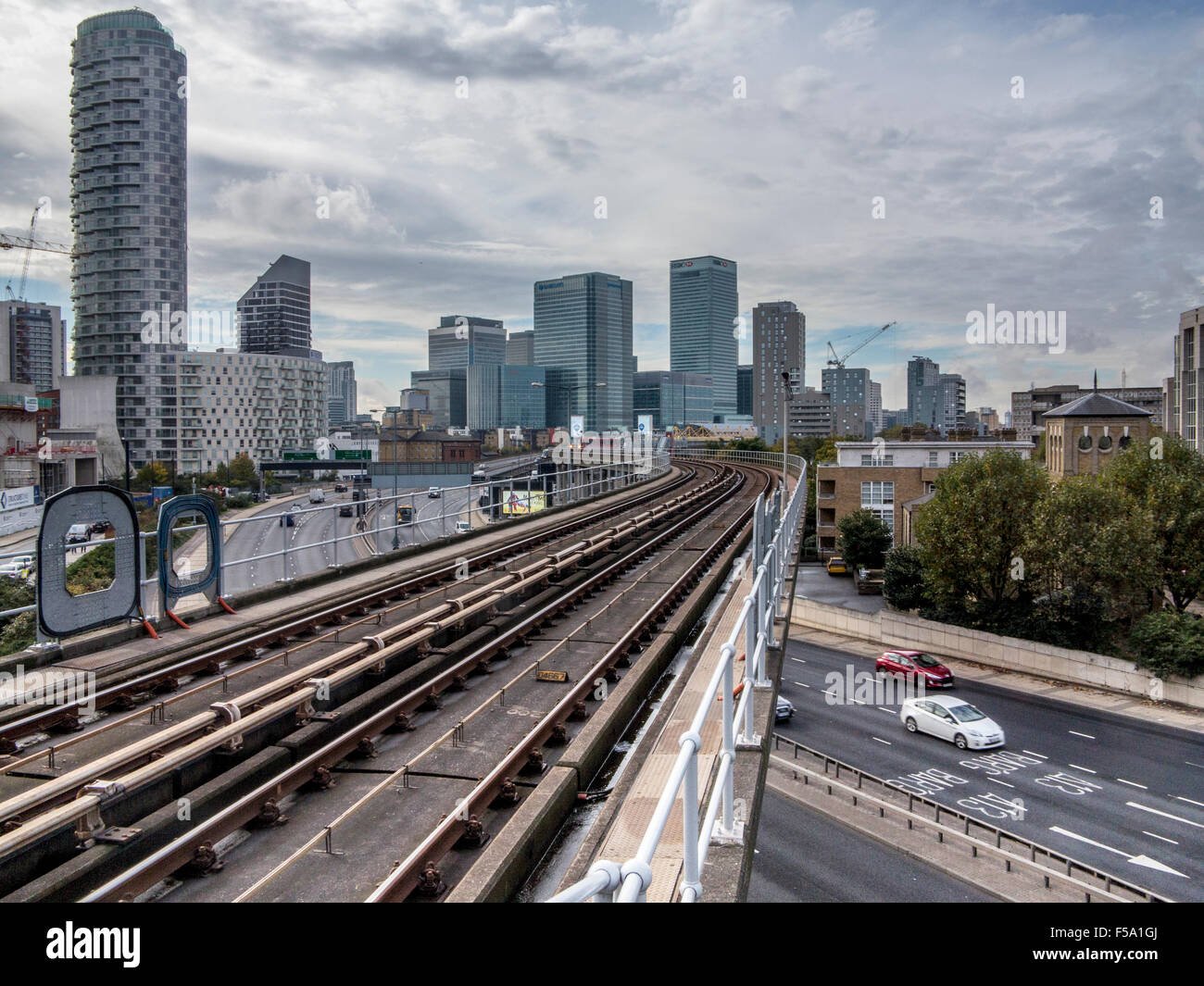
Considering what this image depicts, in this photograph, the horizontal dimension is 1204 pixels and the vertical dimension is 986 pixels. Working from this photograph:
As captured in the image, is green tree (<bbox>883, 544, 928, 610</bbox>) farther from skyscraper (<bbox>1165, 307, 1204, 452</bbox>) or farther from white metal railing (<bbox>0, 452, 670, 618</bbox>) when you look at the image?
skyscraper (<bbox>1165, 307, 1204, 452</bbox>)

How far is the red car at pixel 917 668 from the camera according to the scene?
31172mm

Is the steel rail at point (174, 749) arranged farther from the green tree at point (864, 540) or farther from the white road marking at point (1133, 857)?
the green tree at point (864, 540)

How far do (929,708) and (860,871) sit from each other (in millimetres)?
9475

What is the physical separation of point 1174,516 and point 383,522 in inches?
1608

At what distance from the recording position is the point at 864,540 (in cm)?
4881

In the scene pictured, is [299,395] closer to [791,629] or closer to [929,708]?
[791,629]

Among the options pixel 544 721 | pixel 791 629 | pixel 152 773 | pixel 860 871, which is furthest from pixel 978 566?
pixel 152 773

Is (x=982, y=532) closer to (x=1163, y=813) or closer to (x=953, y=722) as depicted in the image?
(x=953, y=722)

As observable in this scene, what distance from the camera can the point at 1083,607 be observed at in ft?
109

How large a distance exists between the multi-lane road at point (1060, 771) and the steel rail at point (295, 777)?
12.9 metres

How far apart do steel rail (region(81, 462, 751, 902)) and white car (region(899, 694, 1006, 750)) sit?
62.7ft

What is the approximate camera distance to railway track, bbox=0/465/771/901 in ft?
15.3

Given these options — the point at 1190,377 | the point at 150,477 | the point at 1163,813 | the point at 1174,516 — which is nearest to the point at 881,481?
the point at 1174,516

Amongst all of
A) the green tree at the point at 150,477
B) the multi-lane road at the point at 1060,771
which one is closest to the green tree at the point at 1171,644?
the multi-lane road at the point at 1060,771
